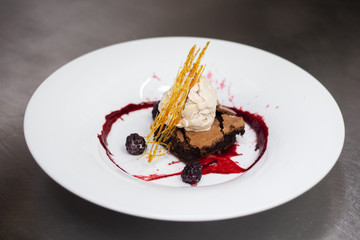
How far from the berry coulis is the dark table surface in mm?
331

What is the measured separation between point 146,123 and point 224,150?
53 centimetres

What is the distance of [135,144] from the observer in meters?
2.45

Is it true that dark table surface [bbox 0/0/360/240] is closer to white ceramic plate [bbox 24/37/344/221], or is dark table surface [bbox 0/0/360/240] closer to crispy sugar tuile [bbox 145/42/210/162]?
white ceramic plate [bbox 24/37/344/221]

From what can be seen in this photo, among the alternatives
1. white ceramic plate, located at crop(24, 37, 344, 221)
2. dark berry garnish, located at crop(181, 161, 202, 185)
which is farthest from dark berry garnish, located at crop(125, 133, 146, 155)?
dark berry garnish, located at crop(181, 161, 202, 185)

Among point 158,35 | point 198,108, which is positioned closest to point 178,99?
point 198,108

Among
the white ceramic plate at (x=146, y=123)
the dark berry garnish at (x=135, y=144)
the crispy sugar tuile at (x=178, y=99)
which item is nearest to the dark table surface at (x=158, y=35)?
the white ceramic plate at (x=146, y=123)

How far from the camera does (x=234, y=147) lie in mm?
2592

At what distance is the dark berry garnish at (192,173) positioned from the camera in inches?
87.4

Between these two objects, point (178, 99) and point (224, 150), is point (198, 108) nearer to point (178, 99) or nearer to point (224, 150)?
point (178, 99)

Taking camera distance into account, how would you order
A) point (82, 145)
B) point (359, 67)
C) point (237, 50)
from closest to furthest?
point (82, 145)
point (237, 50)
point (359, 67)

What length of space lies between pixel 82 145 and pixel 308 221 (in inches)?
47.8

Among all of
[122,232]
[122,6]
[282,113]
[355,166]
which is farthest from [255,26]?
[122,232]

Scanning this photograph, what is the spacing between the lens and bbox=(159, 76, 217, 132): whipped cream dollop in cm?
247

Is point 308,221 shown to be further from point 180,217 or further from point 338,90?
point 338,90
